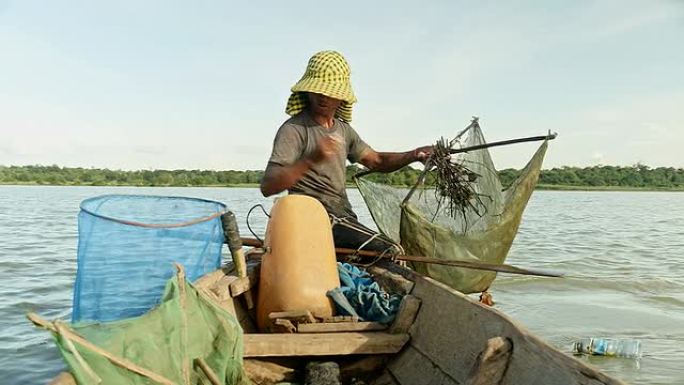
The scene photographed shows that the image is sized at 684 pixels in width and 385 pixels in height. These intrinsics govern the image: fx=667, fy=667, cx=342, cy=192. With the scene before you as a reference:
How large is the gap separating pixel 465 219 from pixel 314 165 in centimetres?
159

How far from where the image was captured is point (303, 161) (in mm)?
4496

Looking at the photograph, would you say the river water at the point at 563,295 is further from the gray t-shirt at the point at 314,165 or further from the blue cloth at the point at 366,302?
the blue cloth at the point at 366,302

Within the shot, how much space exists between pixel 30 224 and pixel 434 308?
70.1 feet

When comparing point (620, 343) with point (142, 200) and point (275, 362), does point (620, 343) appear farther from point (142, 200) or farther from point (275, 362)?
point (142, 200)

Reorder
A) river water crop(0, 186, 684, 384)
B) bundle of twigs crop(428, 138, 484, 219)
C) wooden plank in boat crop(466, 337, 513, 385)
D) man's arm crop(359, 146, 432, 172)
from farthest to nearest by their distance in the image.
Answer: river water crop(0, 186, 684, 384)
man's arm crop(359, 146, 432, 172)
bundle of twigs crop(428, 138, 484, 219)
wooden plank in boat crop(466, 337, 513, 385)

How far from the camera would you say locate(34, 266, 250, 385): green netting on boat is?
2.02 m

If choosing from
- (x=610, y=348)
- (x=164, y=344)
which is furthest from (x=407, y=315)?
(x=610, y=348)

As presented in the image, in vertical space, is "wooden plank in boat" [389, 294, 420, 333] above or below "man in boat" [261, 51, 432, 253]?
below

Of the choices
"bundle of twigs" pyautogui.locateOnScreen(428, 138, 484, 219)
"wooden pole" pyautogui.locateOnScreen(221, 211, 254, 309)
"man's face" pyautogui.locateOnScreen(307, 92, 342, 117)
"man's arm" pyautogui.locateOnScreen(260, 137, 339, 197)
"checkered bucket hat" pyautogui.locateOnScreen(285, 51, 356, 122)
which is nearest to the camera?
"wooden pole" pyautogui.locateOnScreen(221, 211, 254, 309)

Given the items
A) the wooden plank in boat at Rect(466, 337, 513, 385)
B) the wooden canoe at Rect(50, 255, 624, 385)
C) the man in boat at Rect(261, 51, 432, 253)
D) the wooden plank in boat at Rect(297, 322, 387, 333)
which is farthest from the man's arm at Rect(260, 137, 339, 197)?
the wooden plank in boat at Rect(466, 337, 513, 385)

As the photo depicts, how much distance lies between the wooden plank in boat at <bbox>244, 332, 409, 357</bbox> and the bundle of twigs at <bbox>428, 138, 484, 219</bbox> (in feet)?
6.10

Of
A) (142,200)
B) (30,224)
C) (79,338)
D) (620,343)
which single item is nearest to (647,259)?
(620,343)

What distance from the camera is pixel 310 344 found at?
3.46 metres

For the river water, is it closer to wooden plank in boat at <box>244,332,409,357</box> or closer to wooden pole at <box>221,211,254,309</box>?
wooden pole at <box>221,211,254,309</box>
